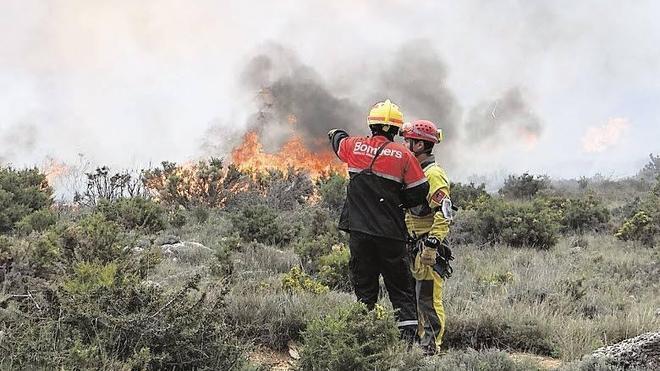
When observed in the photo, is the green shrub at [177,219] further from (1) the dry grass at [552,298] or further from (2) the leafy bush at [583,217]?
(2) the leafy bush at [583,217]

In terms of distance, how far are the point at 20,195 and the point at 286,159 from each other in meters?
9.59

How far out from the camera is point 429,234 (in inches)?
198

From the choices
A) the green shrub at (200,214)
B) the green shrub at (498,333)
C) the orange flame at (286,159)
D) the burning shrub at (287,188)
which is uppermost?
the orange flame at (286,159)

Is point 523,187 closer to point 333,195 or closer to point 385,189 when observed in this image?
point 333,195

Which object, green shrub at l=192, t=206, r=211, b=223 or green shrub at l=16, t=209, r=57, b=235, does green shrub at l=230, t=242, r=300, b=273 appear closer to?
green shrub at l=16, t=209, r=57, b=235

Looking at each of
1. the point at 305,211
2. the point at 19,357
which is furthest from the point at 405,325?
the point at 305,211

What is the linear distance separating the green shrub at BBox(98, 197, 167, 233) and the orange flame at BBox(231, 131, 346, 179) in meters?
6.35

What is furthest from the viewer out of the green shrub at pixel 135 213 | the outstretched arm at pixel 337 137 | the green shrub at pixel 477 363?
the green shrub at pixel 135 213

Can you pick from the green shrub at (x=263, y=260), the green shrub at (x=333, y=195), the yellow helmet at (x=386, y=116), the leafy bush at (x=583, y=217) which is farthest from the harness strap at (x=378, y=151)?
the green shrub at (x=333, y=195)

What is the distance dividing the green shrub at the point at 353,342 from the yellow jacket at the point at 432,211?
1316mm

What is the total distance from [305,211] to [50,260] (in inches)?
352

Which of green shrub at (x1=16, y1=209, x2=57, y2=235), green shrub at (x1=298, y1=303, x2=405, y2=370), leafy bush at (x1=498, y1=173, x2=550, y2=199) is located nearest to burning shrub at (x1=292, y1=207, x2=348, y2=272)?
green shrub at (x1=16, y1=209, x2=57, y2=235)

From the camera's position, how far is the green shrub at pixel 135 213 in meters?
11.2

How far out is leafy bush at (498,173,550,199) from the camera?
861 inches
